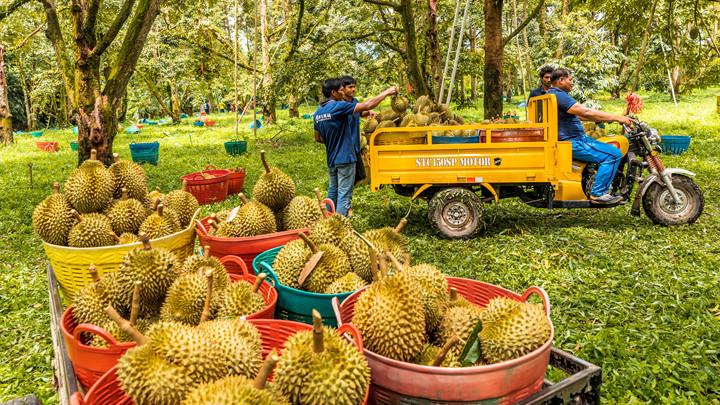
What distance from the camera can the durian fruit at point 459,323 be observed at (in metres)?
1.82

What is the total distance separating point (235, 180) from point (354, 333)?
7.22 meters

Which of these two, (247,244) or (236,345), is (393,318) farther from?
(247,244)

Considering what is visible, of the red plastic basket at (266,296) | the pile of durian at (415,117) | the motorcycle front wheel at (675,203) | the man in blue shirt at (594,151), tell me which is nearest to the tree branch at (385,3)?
the pile of durian at (415,117)

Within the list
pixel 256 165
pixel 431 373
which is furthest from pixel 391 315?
pixel 256 165

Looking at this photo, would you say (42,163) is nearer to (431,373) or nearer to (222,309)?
(222,309)

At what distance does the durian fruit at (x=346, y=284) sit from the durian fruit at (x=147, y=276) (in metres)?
0.75

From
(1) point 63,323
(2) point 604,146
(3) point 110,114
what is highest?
(3) point 110,114

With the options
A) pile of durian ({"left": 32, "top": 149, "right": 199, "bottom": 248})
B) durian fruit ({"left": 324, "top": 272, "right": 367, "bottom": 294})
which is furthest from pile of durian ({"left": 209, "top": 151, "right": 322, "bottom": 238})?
durian fruit ({"left": 324, "top": 272, "right": 367, "bottom": 294})

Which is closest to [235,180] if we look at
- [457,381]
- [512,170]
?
[512,170]

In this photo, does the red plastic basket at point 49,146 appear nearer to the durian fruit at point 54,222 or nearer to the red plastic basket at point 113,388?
the durian fruit at point 54,222

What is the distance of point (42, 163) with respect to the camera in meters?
13.5

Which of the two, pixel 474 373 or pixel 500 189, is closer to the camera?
pixel 474 373

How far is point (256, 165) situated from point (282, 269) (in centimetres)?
982

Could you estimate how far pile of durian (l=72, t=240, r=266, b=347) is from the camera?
6.83ft
